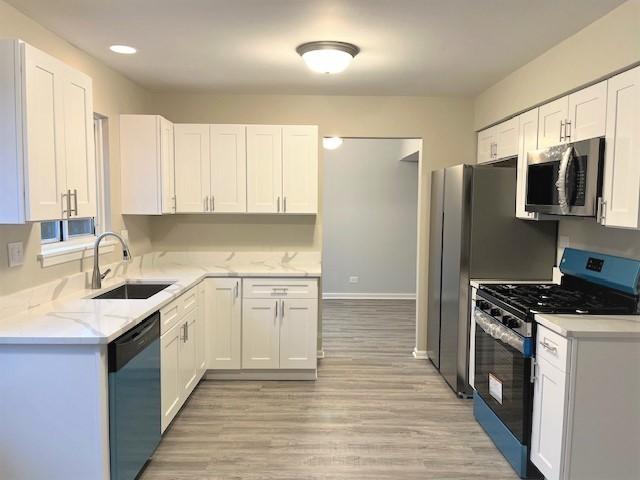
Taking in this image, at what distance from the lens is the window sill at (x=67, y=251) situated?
2.71 meters

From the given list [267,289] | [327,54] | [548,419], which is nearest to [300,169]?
[267,289]

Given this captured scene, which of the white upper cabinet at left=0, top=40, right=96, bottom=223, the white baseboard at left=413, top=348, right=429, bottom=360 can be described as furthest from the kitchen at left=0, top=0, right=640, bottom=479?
the white baseboard at left=413, top=348, right=429, bottom=360

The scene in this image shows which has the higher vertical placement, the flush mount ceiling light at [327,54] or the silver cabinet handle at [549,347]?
the flush mount ceiling light at [327,54]

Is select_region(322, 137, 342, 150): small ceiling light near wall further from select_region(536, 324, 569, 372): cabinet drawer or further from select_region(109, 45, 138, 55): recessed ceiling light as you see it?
select_region(536, 324, 569, 372): cabinet drawer

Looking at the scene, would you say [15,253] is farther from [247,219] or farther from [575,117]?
[575,117]

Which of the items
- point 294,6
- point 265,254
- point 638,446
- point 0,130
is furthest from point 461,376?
point 0,130

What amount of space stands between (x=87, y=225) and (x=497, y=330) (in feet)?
9.49

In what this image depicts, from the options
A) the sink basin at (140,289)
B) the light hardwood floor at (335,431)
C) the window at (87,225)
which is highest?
the window at (87,225)

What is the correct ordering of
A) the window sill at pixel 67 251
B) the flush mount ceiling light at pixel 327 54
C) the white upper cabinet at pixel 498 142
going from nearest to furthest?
the window sill at pixel 67 251 < the flush mount ceiling light at pixel 327 54 < the white upper cabinet at pixel 498 142

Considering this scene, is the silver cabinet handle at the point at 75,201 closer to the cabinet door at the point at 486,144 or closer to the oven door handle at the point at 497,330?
the oven door handle at the point at 497,330

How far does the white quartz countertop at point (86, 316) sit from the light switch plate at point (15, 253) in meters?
0.26

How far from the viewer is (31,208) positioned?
2121 mm

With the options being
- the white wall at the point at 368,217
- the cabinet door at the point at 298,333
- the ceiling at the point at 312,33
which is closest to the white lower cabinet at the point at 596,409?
the ceiling at the point at 312,33

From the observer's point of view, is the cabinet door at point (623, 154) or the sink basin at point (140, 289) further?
the sink basin at point (140, 289)
